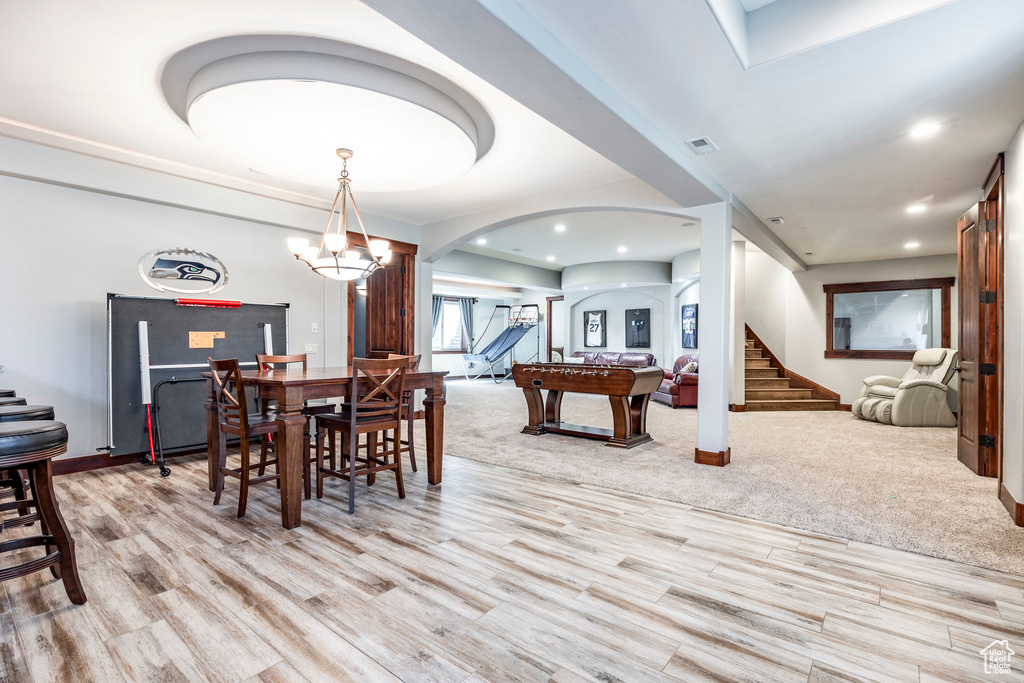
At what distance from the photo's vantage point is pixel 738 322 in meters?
7.53

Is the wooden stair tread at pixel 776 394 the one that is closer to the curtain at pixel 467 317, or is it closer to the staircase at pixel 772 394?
the staircase at pixel 772 394

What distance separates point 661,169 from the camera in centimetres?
353

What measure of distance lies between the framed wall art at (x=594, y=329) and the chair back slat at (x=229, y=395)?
996 cm

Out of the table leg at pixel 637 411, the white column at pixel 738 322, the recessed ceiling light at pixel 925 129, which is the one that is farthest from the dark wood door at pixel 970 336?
the white column at pixel 738 322

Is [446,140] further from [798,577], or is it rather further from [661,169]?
[798,577]

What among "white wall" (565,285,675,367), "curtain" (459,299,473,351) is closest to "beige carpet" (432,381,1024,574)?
"white wall" (565,285,675,367)

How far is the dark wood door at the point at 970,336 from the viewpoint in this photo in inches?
156

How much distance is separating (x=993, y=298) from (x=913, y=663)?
3.37 m

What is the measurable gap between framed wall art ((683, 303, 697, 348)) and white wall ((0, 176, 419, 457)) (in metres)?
8.56

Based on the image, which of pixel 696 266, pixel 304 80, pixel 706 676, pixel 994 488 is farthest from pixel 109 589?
pixel 696 266

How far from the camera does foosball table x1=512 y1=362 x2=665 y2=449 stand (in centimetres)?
495

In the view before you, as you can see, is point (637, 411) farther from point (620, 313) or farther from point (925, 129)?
point (620, 313)

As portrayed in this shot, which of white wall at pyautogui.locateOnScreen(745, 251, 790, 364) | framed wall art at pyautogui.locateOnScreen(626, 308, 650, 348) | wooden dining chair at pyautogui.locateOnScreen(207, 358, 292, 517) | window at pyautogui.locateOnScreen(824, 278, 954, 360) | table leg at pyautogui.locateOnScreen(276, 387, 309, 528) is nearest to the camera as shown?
table leg at pyautogui.locateOnScreen(276, 387, 309, 528)

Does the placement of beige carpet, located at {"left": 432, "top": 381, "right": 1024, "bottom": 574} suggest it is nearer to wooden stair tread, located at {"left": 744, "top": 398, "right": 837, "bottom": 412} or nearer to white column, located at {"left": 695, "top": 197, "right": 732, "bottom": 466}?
white column, located at {"left": 695, "top": 197, "right": 732, "bottom": 466}
